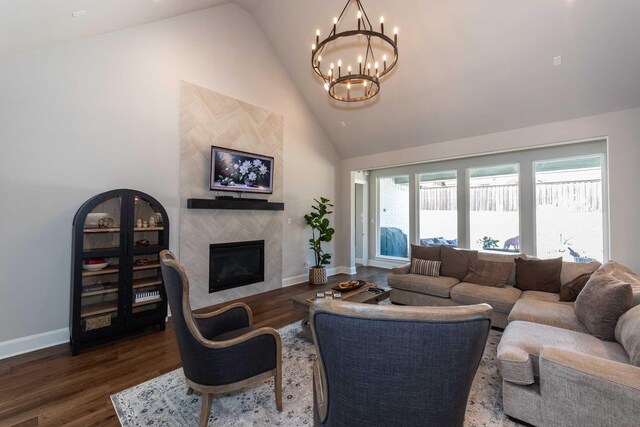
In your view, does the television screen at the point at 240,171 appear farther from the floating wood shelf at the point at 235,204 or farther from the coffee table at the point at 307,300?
the coffee table at the point at 307,300

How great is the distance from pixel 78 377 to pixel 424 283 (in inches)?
155

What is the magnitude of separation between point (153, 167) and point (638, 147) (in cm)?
629

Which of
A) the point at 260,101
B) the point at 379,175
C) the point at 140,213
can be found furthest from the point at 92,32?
the point at 379,175

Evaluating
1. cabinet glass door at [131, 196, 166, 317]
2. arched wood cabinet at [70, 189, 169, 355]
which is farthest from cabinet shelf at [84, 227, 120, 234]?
cabinet glass door at [131, 196, 166, 317]

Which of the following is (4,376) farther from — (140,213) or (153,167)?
(153,167)

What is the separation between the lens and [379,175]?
7.29 metres

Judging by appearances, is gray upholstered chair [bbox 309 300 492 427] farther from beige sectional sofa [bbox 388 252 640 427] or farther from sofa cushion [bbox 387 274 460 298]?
sofa cushion [bbox 387 274 460 298]

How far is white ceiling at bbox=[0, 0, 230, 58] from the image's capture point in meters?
2.17

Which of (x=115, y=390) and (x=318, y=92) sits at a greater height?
(x=318, y=92)

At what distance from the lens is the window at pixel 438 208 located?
236 inches

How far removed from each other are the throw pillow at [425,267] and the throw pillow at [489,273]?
40cm

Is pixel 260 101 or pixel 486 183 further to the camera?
pixel 486 183

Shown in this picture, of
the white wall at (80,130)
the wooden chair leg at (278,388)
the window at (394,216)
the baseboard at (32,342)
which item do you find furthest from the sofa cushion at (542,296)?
the baseboard at (32,342)

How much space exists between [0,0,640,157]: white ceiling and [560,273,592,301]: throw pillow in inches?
94.0
